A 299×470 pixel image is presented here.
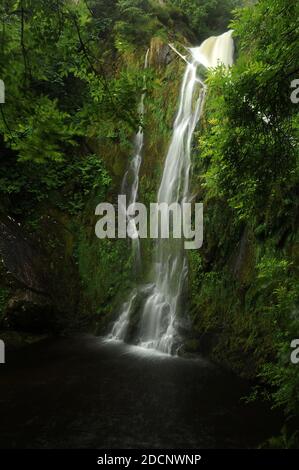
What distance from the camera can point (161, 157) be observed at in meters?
12.0

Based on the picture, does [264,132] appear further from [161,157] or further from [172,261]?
[161,157]

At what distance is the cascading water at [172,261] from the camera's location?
9.38 metres

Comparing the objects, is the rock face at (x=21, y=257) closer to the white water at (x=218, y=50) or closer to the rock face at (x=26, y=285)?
the rock face at (x=26, y=285)

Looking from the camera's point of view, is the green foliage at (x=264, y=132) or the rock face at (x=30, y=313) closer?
the green foliage at (x=264, y=132)

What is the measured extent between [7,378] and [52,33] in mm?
6594

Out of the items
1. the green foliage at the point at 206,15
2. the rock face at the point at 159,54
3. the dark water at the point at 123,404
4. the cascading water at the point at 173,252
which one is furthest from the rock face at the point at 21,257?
the green foliage at the point at 206,15

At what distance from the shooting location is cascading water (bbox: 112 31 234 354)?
369 inches

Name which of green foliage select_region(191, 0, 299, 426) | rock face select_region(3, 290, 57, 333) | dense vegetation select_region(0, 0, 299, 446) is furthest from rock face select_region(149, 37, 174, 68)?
green foliage select_region(191, 0, 299, 426)

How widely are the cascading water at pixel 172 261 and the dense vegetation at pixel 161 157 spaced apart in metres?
0.45

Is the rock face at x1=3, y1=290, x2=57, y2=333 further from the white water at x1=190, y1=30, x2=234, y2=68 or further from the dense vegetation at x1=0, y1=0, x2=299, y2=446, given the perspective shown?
the white water at x1=190, y1=30, x2=234, y2=68

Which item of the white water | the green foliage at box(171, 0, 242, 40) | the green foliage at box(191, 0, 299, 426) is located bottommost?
the green foliage at box(191, 0, 299, 426)

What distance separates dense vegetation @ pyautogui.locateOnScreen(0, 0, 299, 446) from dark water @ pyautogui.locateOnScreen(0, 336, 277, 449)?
681 millimetres

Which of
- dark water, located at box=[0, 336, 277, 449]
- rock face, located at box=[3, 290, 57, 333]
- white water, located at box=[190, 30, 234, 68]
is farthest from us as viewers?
white water, located at box=[190, 30, 234, 68]
